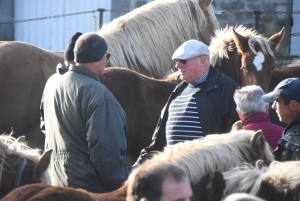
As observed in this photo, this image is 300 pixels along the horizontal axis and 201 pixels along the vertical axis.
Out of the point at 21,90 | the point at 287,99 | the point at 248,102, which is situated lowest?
the point at 21,90

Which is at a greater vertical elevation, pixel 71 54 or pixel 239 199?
pixel 239 199

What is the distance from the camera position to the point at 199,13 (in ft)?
21.4

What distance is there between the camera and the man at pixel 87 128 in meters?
3.38

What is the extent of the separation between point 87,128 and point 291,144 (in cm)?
114

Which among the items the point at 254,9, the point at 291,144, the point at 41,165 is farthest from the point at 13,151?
the point at 254,9

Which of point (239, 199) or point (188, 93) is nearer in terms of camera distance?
point (239, 199)

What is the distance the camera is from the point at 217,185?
8.77ft

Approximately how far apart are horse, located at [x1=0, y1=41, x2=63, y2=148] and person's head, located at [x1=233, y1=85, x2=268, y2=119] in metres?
2.40

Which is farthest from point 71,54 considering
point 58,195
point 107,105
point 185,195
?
point 185,195

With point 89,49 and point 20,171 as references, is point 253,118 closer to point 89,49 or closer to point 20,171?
point 89,49

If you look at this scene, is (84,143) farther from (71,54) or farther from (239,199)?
(239,199)

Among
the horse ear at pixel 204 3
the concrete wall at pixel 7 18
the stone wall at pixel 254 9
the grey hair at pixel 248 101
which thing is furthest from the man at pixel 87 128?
the concrete wall at pixel 7 18

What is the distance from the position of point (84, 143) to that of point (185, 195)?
1.40 m

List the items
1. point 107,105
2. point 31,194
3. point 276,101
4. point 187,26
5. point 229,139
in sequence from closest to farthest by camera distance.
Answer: point 31,194
point 229,139
point 107,105
point 276,101
point 187,26
